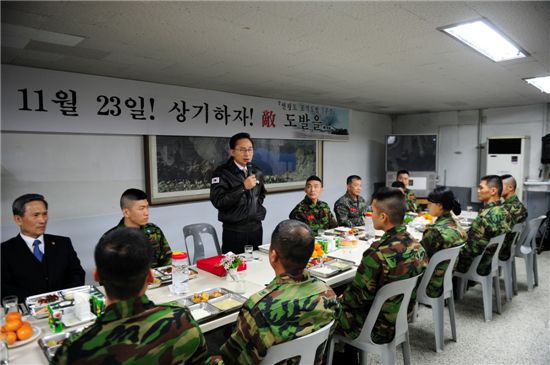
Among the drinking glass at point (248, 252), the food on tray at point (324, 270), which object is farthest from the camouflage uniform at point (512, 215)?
the drinking glass at point (248, 252)

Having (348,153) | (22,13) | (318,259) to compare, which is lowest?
(318,259)

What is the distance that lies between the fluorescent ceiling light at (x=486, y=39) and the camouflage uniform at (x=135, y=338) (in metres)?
2.44

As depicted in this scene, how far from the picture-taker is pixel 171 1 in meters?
1.93

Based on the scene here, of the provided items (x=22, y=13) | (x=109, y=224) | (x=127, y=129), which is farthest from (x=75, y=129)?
(x=22, y=13)

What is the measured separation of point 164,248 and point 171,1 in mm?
1761

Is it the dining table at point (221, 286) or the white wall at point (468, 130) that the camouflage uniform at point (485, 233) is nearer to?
the dining table at point (221, 286)

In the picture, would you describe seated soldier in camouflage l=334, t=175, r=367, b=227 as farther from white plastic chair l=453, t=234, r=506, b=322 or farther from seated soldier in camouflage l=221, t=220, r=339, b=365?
seated soldier in camouflage l=221, t=220, r=339, b=365

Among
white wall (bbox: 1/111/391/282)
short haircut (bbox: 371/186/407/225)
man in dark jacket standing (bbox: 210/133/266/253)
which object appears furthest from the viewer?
white wall (bbox: 1/111/391/282)

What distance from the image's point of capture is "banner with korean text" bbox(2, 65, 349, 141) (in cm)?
324

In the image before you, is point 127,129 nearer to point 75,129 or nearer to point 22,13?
point 75,129

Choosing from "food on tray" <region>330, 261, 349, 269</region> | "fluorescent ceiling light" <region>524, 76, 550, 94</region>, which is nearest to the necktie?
"food on tray" <region>330, 261, 349, 269</region>

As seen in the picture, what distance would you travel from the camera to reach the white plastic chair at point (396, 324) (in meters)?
1.95

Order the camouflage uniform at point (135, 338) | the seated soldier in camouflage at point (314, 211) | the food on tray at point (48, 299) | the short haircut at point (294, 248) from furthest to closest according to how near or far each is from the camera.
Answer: the seated soldier in camouflage at point (314, 211) < the food on tray at point (48, 299) < the short haircut at point (294, 248) < the camouflage uniform at point (135, 338)

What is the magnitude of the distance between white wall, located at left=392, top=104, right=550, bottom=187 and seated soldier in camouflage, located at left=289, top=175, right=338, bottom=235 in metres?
4.44
